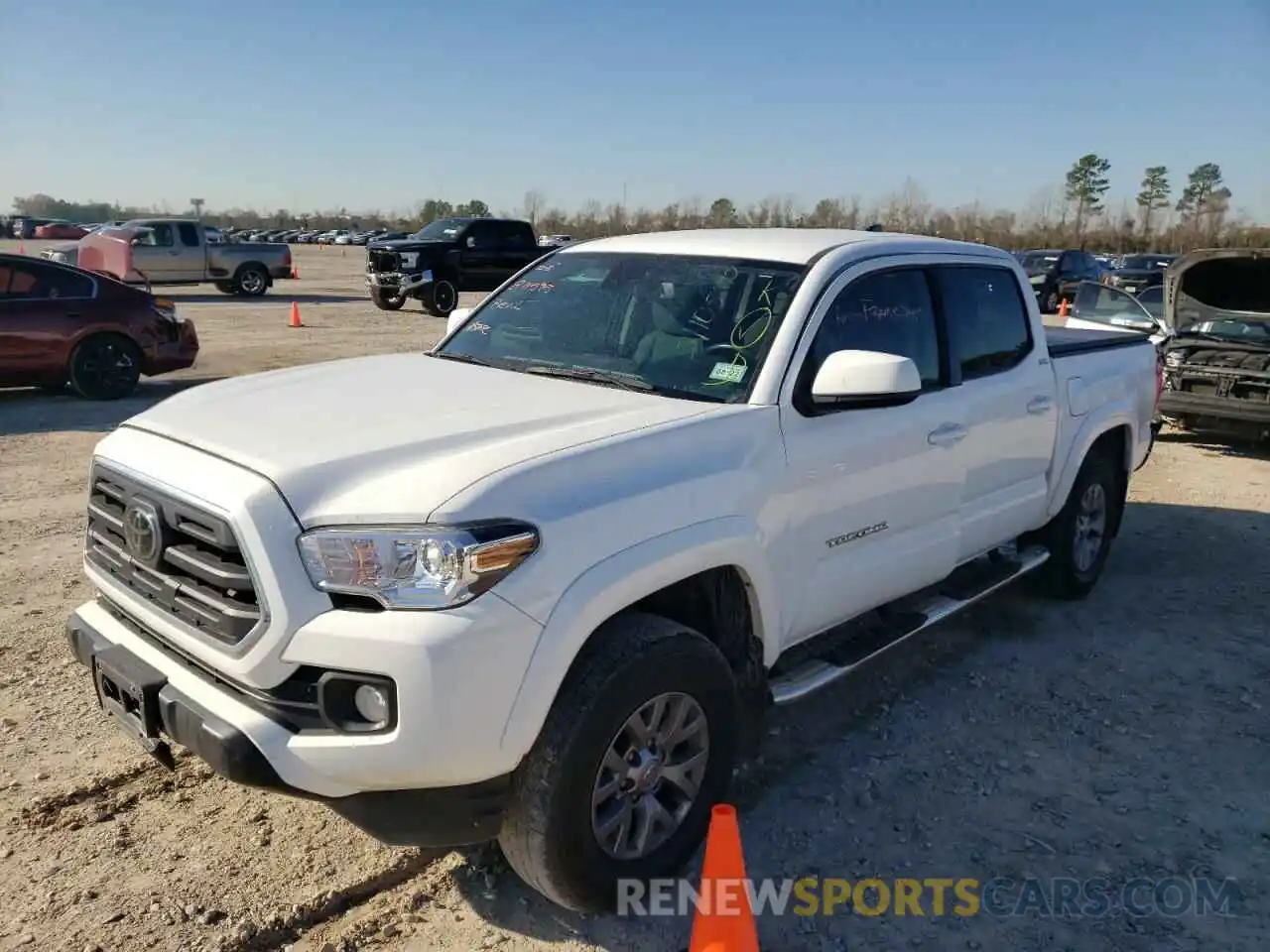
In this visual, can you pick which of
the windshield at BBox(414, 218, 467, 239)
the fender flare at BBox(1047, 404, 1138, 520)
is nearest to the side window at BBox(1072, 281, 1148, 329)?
the fender flare at BBox(1047, 404, 1138, 520)

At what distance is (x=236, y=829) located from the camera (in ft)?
11.0

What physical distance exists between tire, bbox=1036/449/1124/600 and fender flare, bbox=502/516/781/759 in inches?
118

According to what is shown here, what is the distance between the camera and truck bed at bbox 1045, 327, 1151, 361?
5.40 meters

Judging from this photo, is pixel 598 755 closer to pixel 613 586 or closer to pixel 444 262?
pixel 613 586

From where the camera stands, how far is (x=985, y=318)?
4715 millimetres

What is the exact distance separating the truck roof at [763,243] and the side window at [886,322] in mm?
163

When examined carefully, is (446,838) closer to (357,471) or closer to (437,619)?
(437,619)

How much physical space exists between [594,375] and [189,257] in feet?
75.6

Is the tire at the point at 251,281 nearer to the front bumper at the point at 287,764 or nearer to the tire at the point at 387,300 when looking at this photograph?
the tire at the point at 387,300

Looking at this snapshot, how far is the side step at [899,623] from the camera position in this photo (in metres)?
3.62

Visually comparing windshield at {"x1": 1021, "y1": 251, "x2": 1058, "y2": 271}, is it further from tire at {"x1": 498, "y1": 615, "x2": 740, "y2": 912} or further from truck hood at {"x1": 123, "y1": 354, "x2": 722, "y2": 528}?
tire at {"x1": 498, "y1": 615, "x2": 740, "y2": 912}

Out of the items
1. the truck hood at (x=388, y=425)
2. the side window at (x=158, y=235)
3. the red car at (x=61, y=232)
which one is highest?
the red car at (x=61, y=232)

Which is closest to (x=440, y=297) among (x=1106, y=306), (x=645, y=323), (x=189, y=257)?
(x=189, y=257)

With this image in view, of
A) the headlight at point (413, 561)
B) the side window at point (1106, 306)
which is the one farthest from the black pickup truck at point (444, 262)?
the headlight at point (413, 561)
